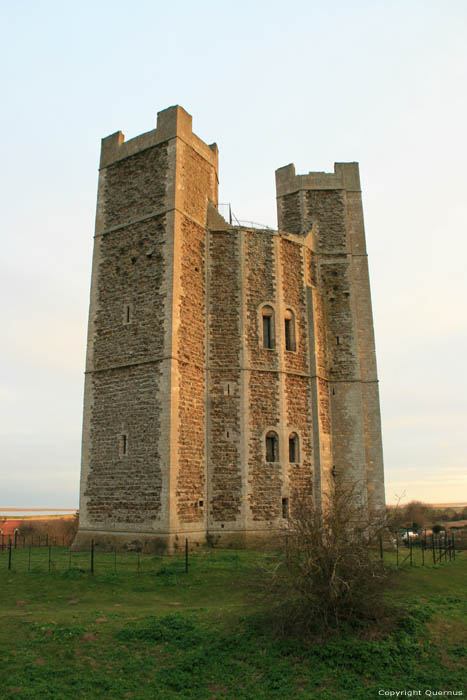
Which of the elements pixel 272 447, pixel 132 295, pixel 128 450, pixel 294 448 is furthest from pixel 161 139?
pixel 294 448

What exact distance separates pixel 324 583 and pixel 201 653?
2213 mm

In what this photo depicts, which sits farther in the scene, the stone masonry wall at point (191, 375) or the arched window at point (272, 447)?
the arched window at point (272, 447)

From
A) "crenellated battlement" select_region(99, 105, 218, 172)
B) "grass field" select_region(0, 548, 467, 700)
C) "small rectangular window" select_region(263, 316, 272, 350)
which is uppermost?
"crenellated battlement" select_region(99, 105, 218, 172)

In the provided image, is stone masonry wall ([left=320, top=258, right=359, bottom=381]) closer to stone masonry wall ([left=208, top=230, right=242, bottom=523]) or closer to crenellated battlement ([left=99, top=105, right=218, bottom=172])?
stone masonry wall ([left=208, top=230, right=242, bottom=523])

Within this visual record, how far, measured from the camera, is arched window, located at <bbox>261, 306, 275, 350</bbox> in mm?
21281

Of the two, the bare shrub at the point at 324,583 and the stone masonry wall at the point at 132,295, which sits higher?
the stone masonry wall at the point at 132,295

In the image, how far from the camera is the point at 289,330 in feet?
72.1

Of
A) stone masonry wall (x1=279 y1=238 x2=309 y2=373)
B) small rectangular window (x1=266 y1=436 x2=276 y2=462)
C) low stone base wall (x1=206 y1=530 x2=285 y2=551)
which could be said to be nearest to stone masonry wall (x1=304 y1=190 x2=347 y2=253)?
stone masonry wall (x1=279 y1=238 x2=309 y2=373)

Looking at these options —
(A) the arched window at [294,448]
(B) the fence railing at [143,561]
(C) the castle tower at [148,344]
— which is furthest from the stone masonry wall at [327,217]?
(B) the fence railing at [143,561]

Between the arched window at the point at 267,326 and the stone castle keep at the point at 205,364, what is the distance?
8cm

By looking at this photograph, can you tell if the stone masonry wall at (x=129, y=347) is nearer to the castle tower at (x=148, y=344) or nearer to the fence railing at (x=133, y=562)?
the castle tower at (x=148, y=344)

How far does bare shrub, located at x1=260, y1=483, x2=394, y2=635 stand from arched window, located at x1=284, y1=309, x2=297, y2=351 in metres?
12.6

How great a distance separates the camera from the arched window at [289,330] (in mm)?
21812

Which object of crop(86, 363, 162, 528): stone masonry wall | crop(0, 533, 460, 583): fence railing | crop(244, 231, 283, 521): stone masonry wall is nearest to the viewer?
crop(0, 533, 460, 583): fence railing
